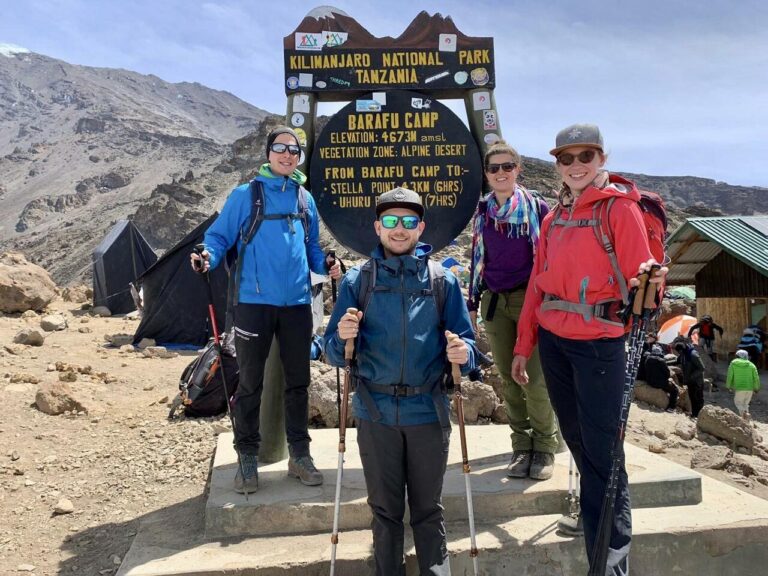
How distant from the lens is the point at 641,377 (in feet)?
35.0

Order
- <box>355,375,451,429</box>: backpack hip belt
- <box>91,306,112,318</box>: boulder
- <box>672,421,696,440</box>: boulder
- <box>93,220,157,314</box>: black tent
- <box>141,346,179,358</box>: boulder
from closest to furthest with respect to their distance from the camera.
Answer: <box>355,375,451,429</box>: backpack hip belt < <box>672,421,696,440</box>: boulder < <box>141,346,179,358</box>: boulder < <box>91,306,112,318</box>: boulder < <box>93,220,157,314</box>: black tent

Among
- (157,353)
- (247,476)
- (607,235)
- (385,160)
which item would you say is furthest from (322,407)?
(157,353)

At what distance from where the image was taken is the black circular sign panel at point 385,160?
4578 millimetres

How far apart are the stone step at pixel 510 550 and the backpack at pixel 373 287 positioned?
4.52ft

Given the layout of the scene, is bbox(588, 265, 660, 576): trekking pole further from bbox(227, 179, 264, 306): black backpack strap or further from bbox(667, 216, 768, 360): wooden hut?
bbox(667, 216, 768, 360): wooden hut

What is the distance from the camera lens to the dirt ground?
3.94 metres

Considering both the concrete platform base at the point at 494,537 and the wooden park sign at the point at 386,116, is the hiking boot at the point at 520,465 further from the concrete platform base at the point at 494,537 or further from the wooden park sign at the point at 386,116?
the wooden park sign at the point at 386,116

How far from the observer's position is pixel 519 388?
3.86 meters

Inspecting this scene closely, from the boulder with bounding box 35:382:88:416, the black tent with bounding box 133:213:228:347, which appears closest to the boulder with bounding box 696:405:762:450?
the boulder with bounding box 35:382:88:416

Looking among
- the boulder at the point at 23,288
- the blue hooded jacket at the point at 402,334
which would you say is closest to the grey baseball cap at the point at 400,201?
the blue hooded jacket at the point at 402,334

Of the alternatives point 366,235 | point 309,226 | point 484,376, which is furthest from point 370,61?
point 484,376

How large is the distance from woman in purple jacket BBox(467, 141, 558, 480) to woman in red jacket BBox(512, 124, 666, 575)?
27.8 inches

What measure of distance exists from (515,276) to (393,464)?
1.49 m

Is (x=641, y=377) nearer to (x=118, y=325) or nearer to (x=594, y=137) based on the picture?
(x=594, y=137)
